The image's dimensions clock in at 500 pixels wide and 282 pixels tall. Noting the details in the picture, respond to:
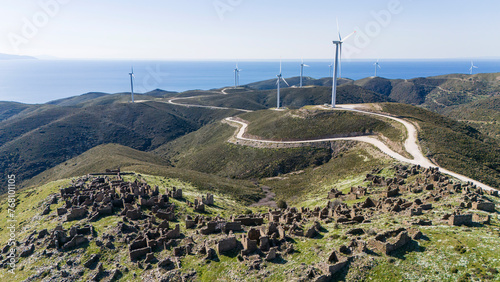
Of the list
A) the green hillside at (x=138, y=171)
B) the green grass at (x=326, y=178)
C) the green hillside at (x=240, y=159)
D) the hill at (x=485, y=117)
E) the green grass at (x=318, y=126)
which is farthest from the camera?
the hill at (x=485, y=117)

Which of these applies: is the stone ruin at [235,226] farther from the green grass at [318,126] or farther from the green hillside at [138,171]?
→ the green grass at [318,126]

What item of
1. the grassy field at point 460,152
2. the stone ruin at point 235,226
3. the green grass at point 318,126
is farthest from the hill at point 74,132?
the grassy field at point 460,152

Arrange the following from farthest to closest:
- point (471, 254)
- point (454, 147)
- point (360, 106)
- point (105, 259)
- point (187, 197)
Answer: point (360, 106), point (454, 147), point (187, 197), point (105, 259), point (471, 254)

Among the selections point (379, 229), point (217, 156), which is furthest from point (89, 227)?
point (217, 156)

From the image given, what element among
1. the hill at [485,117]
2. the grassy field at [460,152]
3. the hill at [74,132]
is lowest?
the hill at [74,132]

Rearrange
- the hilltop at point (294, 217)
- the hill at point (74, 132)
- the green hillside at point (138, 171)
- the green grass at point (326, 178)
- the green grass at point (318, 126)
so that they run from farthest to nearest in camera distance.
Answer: the hill at point (74, 132), the green grass at point (318, 126), the green hillside at point (138, 171), the green grass at point (326, 178), the hilltop at point (294, 217)

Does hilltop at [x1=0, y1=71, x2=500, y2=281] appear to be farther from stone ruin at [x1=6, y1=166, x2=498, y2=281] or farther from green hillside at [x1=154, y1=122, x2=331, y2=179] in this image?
green hillside at [x1=154, y1=122, x2=331, y2=179]

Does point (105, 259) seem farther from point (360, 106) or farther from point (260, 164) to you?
point (360, 106)

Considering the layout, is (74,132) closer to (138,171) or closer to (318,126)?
(138,171)
